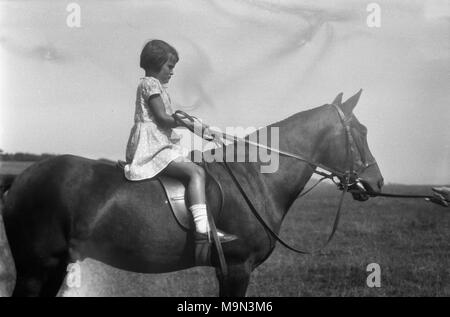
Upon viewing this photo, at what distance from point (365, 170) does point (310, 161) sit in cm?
57

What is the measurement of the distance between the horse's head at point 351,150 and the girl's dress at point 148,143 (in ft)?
4.61

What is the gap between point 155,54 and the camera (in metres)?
4.57

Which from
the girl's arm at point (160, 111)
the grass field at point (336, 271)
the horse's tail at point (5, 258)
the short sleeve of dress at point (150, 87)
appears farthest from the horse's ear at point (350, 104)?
the grass field at point (336, 271)

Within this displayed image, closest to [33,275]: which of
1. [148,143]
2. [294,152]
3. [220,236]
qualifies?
[148,143]

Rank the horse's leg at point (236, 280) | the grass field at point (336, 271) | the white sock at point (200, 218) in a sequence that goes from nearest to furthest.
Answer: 1. the white sock at point (200, 218)
2. the horse's leg at point (236, 280)
3. the grass field at point (336, 271)

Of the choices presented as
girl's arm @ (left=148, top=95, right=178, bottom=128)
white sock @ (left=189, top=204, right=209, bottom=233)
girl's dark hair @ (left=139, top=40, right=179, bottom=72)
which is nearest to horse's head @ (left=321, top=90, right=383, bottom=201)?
white sock @ (left=189, top=204, right=209, bottom=233)

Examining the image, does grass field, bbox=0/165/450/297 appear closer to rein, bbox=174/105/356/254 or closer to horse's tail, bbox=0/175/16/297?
horse's tail, bbox=0/175/16/297

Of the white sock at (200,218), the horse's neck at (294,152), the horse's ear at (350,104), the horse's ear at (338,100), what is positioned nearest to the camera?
the white sock at (200,218)

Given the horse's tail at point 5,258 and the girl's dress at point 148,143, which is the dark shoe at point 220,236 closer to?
the girl's dress at point 148,143

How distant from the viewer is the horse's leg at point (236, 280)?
448 centimetres

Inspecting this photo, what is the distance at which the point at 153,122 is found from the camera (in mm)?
4613

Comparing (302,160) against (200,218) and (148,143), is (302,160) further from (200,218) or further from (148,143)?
(148,143)
